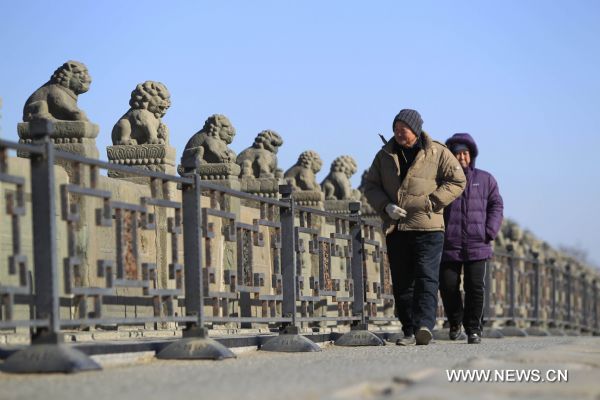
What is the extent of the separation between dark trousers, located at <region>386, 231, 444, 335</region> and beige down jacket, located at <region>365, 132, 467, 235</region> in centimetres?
10

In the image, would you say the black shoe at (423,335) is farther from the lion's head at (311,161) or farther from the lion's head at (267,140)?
the lion's head at (311,161)

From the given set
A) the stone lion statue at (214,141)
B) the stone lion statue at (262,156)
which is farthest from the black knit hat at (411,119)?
the stone lion statue at (262,156)

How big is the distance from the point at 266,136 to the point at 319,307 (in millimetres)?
5614

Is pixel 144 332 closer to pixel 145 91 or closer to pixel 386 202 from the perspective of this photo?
pixel 386 202

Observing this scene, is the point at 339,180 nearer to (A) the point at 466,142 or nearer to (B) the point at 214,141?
(B) the point at 214,141

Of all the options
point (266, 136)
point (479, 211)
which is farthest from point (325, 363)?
point (266, 136)

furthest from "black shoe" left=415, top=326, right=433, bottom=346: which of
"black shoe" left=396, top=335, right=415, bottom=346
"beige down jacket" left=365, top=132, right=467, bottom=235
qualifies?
"beige down jacket" left=365, top=132, right=467, bottom=235

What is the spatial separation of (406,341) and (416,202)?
114 cm

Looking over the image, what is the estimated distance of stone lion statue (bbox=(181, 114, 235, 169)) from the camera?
16812 millimetres

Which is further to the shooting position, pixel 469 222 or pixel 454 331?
pixel 454 331

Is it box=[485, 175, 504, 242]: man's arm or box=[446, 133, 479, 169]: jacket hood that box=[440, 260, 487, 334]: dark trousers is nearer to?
box=[485, 175, 504, 242]: man's arm

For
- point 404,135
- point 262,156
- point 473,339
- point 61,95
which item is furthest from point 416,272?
point 262,156

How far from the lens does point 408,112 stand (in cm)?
1103

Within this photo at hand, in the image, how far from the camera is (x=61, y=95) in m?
12.8
